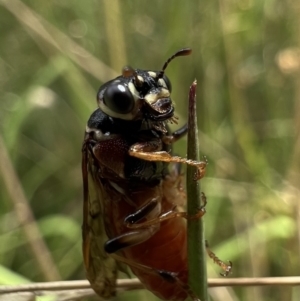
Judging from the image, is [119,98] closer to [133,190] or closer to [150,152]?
[150,152]

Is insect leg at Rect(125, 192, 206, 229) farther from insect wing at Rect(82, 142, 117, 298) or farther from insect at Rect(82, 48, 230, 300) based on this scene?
insect wing at Rect(82, 142, 117, 298)

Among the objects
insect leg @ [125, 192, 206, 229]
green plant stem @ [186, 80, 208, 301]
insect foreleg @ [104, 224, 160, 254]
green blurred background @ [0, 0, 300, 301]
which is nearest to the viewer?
green plant stem @ [186, 80, 208, 301]

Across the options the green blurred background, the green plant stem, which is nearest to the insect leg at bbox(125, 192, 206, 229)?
the green plant stem

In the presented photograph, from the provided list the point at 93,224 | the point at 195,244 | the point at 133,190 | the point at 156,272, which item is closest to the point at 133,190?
the point at 133,190

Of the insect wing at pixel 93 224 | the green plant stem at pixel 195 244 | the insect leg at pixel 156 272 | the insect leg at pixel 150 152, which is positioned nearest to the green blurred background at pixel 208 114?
the insect wing at pixel 93 224

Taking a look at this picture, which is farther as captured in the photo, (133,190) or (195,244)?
(133,190)

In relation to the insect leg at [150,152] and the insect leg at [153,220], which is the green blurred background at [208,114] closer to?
the insect leg at [153,220]
